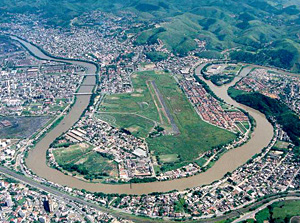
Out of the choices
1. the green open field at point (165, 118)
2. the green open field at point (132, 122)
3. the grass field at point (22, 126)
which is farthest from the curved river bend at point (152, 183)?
the green open field at point (132, 122)

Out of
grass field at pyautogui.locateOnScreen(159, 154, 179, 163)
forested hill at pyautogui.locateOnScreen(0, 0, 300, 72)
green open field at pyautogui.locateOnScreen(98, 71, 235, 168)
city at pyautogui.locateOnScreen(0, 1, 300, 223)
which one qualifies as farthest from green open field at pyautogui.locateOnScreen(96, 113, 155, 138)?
forested hill at pyautogui.locateOnScreen(0, 0, 300, 72)

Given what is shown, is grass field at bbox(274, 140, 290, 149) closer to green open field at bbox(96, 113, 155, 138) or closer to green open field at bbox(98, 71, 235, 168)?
green open field at bbox(98, 71, 235, 168)

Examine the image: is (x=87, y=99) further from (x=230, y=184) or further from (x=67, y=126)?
(x=230, y=184)

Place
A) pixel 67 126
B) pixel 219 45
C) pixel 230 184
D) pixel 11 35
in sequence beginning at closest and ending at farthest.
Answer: pixel 230 184
pixel 67 126
pixel 219 45
pixel 11 35

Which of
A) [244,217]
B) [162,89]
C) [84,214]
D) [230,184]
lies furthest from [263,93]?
[84,214]

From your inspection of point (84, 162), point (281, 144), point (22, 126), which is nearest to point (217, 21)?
point (281, 144)
